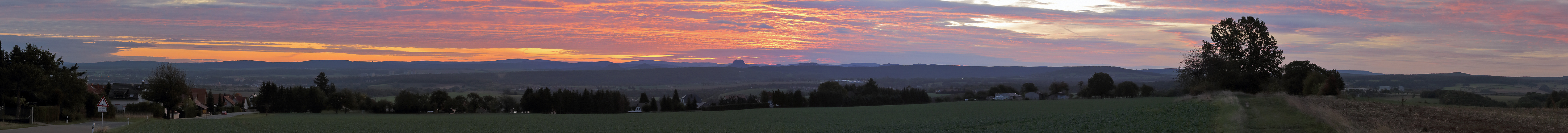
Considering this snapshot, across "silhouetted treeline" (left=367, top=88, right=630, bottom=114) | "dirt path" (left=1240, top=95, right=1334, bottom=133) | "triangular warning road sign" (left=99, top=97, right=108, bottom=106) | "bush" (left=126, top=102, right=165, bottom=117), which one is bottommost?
"silhouetted treeline" (left=367, top=88, right=630, bottom=114)

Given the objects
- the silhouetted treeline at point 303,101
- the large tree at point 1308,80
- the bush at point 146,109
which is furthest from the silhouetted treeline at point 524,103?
the large tree at point 1308,80

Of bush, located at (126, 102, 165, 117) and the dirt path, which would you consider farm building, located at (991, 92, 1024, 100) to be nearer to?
the dirt path

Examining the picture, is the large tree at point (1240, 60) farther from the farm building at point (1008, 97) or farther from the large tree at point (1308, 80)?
the farm building at point (1008, 97)

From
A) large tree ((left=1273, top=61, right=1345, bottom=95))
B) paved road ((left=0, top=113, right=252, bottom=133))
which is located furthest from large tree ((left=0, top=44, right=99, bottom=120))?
large tree ((left=1273, top=61, right=1345, bottom=95))

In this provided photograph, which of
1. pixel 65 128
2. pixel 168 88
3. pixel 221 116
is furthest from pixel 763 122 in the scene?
pixel 168 88

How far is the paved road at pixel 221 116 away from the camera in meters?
33.6

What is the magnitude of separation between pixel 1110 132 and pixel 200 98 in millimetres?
68008

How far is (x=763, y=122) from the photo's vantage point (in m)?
29.8

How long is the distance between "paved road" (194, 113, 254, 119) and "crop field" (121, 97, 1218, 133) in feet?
3.25

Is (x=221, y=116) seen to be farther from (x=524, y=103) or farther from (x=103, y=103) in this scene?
(x=524, y=103)

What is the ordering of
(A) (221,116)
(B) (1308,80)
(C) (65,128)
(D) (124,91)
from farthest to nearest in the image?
(D) (124,91) → (B) (1308,80) → (A) (221,116) → (C) (65,128)

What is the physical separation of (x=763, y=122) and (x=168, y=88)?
3235cm

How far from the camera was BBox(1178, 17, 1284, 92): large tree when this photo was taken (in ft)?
154

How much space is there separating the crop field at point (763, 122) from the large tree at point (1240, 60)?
23.2ft
